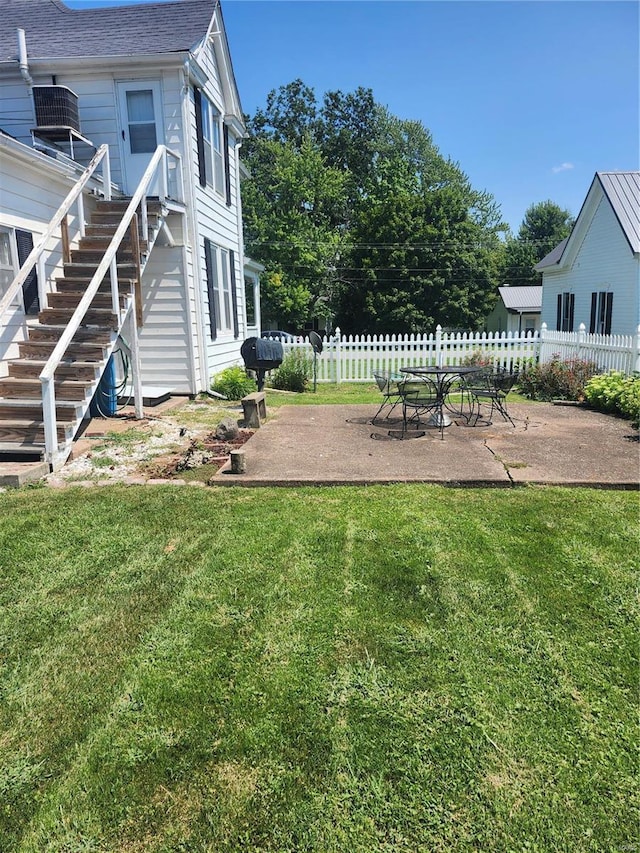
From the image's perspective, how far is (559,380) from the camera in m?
11.5

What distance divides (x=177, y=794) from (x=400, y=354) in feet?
45.4

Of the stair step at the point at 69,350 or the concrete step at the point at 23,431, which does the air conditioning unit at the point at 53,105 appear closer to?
the stair step at the point at 69,350

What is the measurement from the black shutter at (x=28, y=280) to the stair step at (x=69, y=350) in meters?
1.05

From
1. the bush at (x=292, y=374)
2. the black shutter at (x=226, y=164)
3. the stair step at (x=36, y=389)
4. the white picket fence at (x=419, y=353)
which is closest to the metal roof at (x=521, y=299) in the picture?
the white picket fence at (x=419, y=353)

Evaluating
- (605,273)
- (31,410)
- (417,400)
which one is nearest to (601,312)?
(605,273)

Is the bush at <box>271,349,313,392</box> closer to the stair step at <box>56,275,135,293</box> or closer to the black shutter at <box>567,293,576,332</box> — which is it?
the stair step at <box>56,275,135,293</box>

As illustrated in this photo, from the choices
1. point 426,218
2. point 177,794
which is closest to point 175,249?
point 177,794

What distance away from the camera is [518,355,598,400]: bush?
36.7 ft

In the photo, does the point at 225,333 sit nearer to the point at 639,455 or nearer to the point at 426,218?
the point at 639,455

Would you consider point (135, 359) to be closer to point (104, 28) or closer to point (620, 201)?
point (104, 28)

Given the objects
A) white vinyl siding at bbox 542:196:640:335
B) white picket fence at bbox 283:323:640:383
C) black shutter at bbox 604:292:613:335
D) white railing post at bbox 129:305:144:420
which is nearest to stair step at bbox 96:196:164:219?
white railing post at bbox 129:305:144:420

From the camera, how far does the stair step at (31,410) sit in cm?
621

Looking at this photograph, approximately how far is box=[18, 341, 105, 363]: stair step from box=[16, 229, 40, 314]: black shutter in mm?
1052

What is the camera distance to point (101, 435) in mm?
7500
